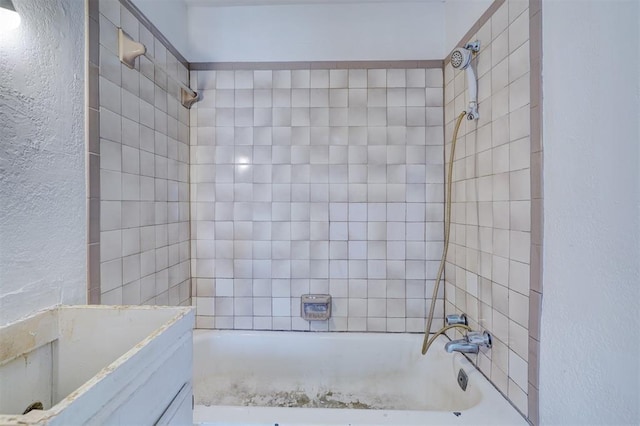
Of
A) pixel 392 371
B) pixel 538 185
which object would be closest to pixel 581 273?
pixel 538 185

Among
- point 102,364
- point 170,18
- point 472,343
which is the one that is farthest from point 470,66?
point 102,364

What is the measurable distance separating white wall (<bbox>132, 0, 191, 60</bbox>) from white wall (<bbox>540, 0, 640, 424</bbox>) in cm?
155

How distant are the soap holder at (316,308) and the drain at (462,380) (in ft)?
2.26

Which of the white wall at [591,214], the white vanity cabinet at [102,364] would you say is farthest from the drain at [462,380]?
the white vanity cabinet at [102,364]

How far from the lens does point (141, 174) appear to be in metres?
1.30

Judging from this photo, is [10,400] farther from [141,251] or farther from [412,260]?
[412,260]

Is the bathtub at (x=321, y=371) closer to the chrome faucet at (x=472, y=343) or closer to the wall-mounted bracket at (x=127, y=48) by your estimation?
the chrome faucet at (x=472, y=343)

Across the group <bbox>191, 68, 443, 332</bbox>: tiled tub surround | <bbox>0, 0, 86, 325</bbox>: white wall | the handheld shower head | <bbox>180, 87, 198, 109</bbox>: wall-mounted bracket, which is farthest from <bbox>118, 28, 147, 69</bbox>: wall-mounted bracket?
the handheld shower head

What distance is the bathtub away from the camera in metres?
1.51

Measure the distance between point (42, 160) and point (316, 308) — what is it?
1321 millimetres

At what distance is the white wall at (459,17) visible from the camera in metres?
1.33

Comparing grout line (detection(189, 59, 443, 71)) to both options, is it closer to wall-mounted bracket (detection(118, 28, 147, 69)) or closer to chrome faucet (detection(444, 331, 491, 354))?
wall-mounted bracket (detection(118, 28, 147, 69))

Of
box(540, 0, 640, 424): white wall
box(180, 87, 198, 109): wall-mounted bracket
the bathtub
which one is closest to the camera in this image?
Answer: box(540, 0, 640, 424): white wall

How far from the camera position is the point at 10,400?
710 mm
